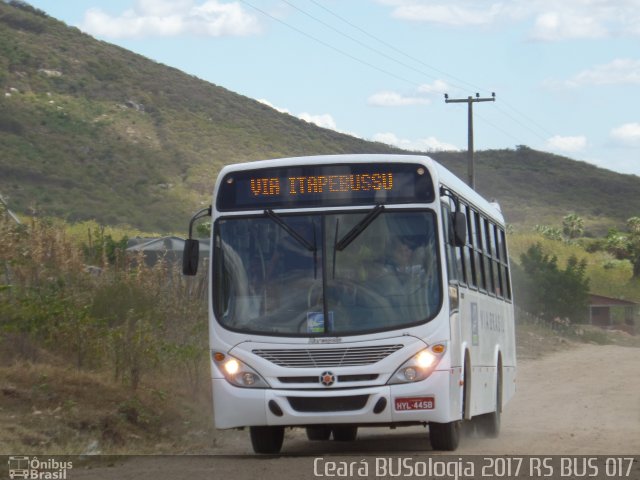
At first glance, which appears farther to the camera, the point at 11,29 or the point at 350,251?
the point at 11,29

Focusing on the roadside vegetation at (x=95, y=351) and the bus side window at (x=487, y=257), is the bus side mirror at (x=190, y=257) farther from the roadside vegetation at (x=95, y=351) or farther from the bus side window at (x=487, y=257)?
the bus side window at (x=487, y=257)

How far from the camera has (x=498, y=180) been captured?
118062 mm

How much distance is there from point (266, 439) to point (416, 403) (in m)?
1.97

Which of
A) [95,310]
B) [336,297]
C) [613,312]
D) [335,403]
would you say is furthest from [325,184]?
[613,312]

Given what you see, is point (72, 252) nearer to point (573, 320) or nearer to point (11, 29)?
point (573, 320)

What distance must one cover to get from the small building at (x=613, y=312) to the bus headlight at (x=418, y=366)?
67022 millimetres

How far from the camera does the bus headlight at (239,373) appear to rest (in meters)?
12.0

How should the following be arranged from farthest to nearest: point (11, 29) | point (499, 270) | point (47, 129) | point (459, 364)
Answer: point (11, 29) < point (47, 129) < point (499, 270) < point (459, 364)

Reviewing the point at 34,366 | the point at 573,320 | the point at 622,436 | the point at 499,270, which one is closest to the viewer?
the point at 34,366

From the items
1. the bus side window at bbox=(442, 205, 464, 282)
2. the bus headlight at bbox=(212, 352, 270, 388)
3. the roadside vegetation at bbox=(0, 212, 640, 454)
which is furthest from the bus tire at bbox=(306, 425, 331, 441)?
the bus headlight at bbox=(212, 352, 270, 388)

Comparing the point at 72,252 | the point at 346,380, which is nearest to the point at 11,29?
the point at 72,252

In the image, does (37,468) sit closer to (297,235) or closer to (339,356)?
(339,356)

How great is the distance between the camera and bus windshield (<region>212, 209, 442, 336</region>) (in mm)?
12016

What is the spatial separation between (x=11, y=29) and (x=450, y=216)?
86023mm
